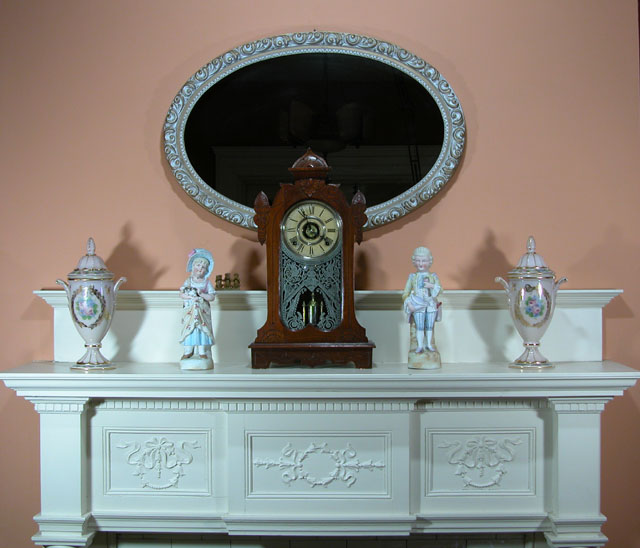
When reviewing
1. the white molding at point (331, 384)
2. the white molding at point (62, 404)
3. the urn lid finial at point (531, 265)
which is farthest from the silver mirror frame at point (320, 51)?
the white molding at point (62, 404)

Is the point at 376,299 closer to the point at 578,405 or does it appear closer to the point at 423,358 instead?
the point at 423,358

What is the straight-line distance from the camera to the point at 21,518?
281cm

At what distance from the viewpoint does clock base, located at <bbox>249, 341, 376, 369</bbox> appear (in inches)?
97.0

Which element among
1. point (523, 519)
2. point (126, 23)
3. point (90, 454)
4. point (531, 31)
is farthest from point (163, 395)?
point (531, 31)

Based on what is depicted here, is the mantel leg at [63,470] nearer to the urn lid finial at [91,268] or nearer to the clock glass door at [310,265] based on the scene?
the urn lid finial at [91,268]

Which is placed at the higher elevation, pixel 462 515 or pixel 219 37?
pixel 219 37

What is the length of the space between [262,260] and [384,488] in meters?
0.90

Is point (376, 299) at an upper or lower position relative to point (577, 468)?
upper

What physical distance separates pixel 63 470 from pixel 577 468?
5.22 feet

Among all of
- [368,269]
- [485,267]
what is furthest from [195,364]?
[485,267]

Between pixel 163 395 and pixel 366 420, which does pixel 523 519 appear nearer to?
pixel 366 420

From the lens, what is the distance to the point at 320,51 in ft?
9.07

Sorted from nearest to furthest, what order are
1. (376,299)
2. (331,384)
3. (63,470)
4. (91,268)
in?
1. (331,384)
2. (63,470)
3. (91,268)
4. (376,299)

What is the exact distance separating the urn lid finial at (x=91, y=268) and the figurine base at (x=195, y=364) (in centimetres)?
38
